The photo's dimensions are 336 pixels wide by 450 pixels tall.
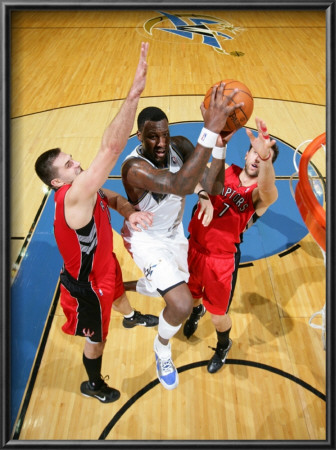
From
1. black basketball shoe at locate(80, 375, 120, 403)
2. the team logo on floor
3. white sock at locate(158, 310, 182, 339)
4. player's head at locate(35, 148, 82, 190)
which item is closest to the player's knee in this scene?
white sock at locate(158, 310, 182, 339)

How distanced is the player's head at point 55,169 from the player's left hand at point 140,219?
0.51 metres

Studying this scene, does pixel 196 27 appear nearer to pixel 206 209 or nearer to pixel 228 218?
pixel 228 218

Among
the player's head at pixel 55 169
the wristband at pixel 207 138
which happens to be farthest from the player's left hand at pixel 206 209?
the player's head at pixel 55 169

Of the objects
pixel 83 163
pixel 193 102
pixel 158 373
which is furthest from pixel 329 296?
pixel 193 102

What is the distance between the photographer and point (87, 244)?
3074mm

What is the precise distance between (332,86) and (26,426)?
3.14m

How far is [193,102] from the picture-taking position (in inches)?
303

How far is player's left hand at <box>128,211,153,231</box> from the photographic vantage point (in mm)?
3227

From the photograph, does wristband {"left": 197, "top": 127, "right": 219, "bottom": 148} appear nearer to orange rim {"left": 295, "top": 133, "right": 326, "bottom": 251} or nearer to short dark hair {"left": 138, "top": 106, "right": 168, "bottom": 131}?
short dark hair {"left": 138, "top": 106, "right": 168, "bottom": 131}

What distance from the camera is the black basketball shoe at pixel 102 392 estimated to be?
358cm

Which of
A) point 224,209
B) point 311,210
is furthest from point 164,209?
point 311,210

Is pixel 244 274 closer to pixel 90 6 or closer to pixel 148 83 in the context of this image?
pixel 90 6

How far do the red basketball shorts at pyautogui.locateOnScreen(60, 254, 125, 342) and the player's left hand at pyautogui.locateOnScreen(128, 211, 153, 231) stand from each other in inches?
16.3

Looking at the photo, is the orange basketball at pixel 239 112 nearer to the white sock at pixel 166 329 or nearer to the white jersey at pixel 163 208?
the white jersey at pixel 163 208
